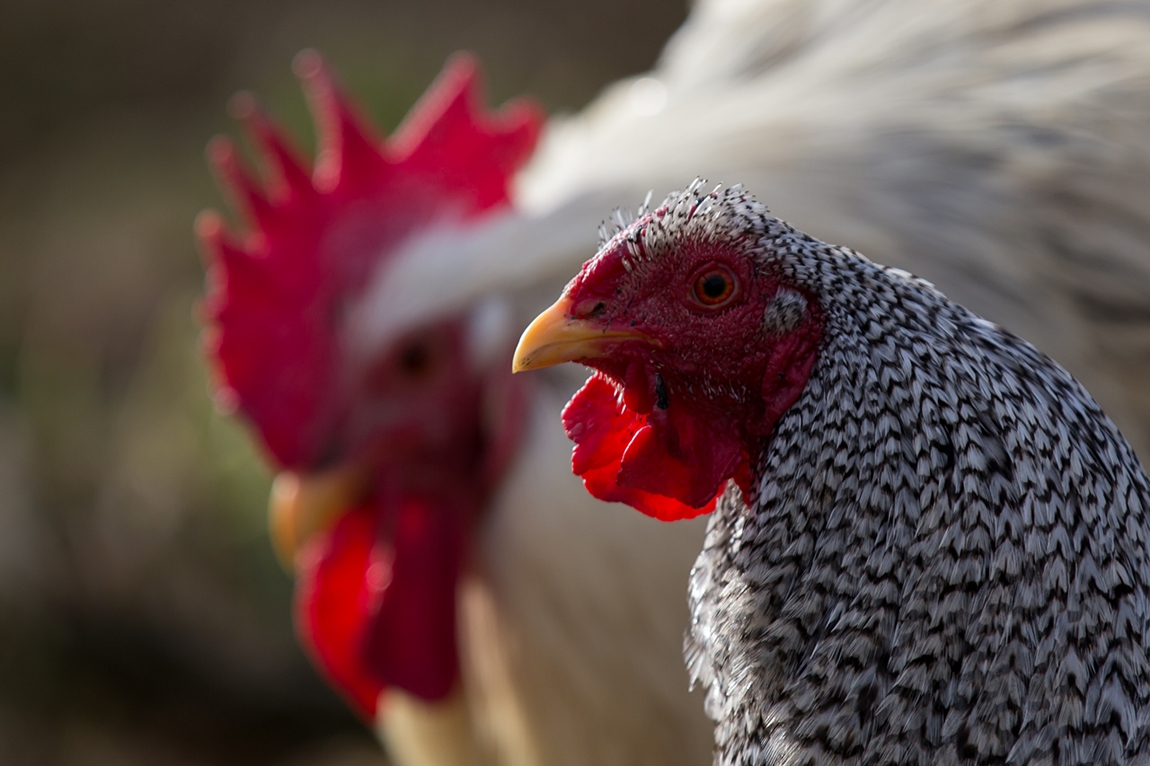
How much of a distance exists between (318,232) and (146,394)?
3.39 meters

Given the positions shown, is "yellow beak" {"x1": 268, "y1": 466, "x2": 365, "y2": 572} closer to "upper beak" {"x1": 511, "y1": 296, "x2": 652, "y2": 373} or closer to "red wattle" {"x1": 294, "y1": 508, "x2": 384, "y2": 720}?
"red wattle" {"x1": 294, "y1": 508, "x2": 384, "y2": 720}

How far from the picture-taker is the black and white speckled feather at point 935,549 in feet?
4.55

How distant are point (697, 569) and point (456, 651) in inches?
50.9

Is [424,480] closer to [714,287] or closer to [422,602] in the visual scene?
[422,602]

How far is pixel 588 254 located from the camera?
2205 millimetres

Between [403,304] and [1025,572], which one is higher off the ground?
[403,304]

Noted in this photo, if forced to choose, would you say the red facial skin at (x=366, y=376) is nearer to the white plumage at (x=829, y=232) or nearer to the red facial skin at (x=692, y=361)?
the white plumage at (x=829, y=232)

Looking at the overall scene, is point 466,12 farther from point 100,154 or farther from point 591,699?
point 591,699

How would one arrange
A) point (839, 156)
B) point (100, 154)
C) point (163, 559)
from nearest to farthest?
point (839, 156) → point (163, 559) → point (100, 154)

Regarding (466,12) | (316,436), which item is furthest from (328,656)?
(466,12)

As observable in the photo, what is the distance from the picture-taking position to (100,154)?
811 centimetres

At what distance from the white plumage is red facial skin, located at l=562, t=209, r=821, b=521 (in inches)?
23.0

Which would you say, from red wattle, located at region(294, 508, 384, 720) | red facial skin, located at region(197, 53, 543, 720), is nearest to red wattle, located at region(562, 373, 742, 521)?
red facial skin, located at region(197, 53, 543, 720)

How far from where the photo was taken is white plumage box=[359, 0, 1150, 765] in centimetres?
212
